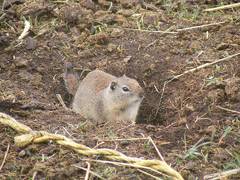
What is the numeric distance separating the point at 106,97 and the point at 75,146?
1798mm

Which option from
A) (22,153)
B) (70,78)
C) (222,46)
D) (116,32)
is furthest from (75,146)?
(116,32)

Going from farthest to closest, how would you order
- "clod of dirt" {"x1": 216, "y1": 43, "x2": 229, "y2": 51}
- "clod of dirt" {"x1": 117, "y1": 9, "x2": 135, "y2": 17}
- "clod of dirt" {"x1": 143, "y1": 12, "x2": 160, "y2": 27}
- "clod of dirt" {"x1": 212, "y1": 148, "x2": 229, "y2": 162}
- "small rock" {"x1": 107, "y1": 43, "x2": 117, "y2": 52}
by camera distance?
"clod of dirt" {"x1": 117, "y1": 9, "x2": 135, "y2": 17}
"clod of dirt" {"x1": 143, "y1": 12, "x2": 160, "y2": 27}
"small rock" {"x1": 107, "y1": 43, "x2": 117, "y2": 52}
"clod of dirt" {"x1": 216, "y1": 43, "x2": 229, "y2": 51}
"clod of dirt" {"x1": 212, "y1": 148, "x2": 229, "y2": 162}

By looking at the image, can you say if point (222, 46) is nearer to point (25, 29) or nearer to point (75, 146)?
point (25, 29)

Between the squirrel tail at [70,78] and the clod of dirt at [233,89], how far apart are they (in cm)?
170

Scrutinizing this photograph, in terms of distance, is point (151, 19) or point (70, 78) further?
point (151, 19)

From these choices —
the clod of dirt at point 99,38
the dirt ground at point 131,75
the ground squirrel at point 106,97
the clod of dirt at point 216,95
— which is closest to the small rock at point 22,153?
the dirt ground at point 131,75

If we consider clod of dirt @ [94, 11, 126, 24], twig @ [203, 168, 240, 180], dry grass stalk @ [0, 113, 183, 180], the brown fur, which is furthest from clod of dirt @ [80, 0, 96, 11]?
twig @ [203, 168, 240, 180]

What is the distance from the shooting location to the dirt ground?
14.4ft

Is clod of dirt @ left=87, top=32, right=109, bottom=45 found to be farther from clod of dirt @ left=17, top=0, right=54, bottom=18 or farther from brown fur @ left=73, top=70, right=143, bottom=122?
clod of dirt @ left=17, top=0, right=54, bottom=18

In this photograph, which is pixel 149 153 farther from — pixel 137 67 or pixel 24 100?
pixel 137 67

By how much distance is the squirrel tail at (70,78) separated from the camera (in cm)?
629

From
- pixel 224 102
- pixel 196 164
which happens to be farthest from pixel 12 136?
pixel 224 102

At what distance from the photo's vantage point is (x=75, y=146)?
4352 mm

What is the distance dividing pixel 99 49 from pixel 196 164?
2.59 m
